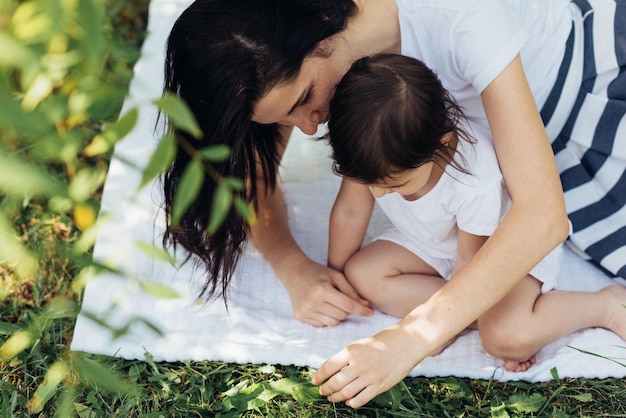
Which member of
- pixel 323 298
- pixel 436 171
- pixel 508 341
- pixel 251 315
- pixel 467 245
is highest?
pixel 436 171

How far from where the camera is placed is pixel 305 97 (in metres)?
1.47

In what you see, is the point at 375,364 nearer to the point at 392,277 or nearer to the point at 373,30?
the point at 392,277

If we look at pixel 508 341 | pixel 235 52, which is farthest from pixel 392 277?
pixel 235 52

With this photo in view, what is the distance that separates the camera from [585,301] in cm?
176

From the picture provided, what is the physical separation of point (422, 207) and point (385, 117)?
1.11 ft

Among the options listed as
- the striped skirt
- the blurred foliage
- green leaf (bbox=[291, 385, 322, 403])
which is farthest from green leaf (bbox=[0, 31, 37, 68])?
the striped skirt

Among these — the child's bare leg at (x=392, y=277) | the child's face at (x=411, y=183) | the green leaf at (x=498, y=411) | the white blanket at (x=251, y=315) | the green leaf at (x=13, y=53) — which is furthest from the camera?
the child's bare leg at (x=392, y=277)

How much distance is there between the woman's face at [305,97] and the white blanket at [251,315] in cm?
31

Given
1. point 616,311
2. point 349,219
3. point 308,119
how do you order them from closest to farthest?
1. point 308,119
2. point 616,311
3. point 349,219

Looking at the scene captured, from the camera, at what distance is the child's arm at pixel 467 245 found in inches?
66.0

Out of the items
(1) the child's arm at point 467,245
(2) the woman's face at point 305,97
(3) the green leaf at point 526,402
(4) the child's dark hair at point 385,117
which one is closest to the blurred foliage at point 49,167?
(2) the woman's face at point 305,97

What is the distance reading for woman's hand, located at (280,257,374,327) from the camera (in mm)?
1854

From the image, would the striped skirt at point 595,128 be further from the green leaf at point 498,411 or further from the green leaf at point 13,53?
the green leaf at point 13,53

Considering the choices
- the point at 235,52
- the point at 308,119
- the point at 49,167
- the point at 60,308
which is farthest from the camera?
the point at 49,167
